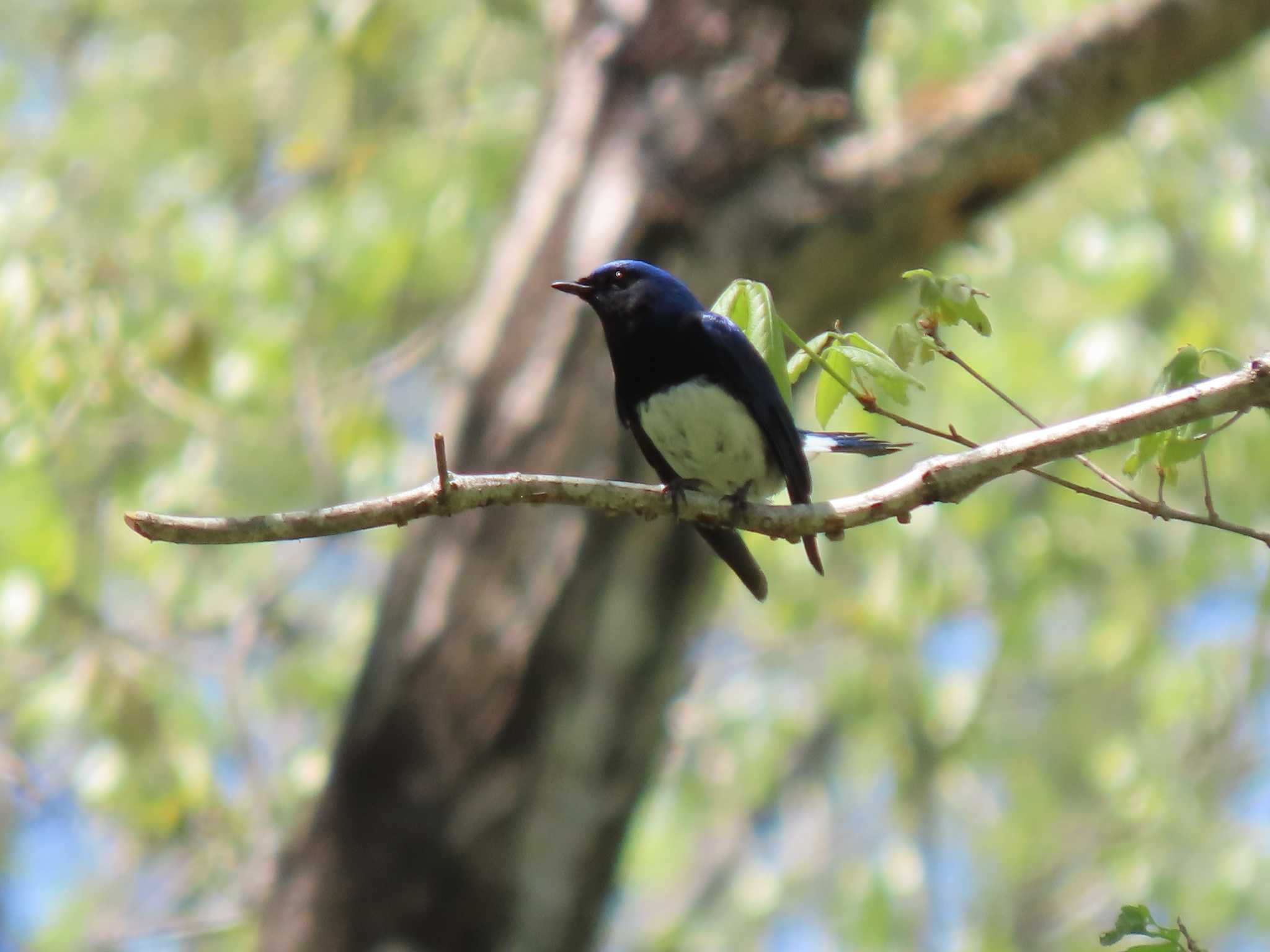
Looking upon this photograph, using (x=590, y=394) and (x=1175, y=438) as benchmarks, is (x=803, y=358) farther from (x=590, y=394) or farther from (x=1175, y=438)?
(x=590, y=394)

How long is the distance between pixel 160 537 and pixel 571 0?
3.36 meters

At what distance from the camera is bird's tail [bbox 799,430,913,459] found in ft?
8.94

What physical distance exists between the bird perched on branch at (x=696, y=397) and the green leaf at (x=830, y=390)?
114cm

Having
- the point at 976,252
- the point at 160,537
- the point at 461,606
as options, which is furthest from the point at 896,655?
the point at 160,537

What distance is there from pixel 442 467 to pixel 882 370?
0.56 metres

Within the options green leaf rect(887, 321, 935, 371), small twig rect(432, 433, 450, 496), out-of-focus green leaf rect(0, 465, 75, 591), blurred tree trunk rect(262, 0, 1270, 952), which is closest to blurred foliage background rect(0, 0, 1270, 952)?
out-of-focus green leaf rect(0, 465, 75, 591)

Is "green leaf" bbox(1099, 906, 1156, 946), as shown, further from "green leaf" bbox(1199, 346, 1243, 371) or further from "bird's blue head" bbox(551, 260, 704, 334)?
"bird's blue head" bbox(551, 260, 704, 334)

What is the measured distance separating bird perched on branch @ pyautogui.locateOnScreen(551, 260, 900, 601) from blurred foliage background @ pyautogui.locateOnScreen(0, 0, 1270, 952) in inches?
28.0

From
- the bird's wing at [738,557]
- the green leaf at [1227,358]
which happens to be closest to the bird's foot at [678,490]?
the bird's wing at [738,557]

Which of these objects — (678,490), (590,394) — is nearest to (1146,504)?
(678,490)

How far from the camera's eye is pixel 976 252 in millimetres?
4973

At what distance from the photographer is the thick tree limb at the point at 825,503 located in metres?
1.53

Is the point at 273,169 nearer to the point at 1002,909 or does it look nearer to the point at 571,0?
the point at 571,0

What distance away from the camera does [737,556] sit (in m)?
2.90
